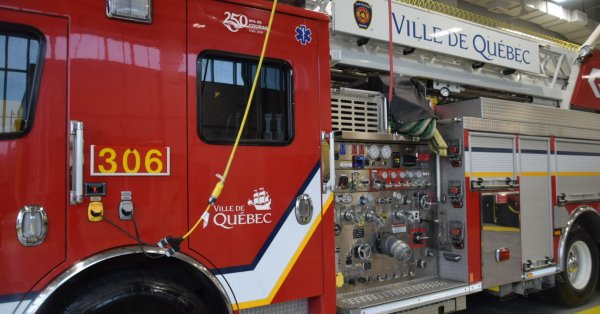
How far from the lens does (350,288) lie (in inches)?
158

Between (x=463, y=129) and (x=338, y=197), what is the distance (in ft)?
4.63

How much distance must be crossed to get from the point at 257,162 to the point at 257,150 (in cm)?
8

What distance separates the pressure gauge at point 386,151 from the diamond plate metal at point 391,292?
1.14 m

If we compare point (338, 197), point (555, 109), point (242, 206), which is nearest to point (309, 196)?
point (242, 206)

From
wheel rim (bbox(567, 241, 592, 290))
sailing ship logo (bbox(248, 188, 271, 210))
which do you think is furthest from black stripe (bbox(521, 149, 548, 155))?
sailing ship logo (bbox(248, 188, 271, 210))

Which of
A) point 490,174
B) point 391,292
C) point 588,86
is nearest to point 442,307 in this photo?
point 391,292

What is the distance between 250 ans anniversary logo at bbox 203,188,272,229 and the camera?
2.86 metres

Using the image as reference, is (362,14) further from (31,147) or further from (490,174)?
(31,147)

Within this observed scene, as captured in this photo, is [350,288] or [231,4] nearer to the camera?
[231,4]

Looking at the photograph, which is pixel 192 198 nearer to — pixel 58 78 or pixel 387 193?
pixel 58 78

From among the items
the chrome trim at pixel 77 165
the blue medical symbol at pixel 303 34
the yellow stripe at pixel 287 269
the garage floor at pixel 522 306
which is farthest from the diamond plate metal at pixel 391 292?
the chrome trim at pixel 77 165

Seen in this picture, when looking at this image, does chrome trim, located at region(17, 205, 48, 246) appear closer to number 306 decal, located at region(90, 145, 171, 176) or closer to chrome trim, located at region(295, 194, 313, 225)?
number 306 decal, located at region(90, 145, 171, 176)

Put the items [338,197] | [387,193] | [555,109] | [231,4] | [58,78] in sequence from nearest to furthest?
[58,78]
[231,4]
[338,197]
[387,193]
[555,109]

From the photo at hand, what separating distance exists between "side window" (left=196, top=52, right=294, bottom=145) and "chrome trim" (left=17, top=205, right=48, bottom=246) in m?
0.93
